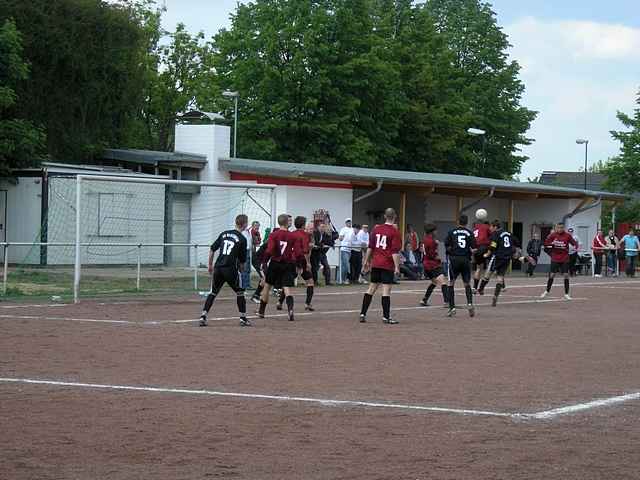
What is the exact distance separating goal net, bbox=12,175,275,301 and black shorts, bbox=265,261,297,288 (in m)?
5.39

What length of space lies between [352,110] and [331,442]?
48.3 m

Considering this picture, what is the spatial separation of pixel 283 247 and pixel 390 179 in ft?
64.2

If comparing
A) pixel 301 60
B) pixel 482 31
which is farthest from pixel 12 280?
pixel 482 31

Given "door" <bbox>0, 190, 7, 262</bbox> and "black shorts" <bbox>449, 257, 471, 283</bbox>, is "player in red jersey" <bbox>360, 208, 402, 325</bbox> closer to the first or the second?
"black shorts" <bbox>449, 257, 471, 283</bbox>

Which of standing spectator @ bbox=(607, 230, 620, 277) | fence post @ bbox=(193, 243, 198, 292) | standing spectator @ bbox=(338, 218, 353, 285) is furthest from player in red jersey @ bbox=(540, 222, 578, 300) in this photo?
standing spectator @ bbox=(607, 230, 620, 277)

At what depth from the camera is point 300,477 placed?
23.9 ft

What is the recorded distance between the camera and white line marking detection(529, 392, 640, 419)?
9.94 m

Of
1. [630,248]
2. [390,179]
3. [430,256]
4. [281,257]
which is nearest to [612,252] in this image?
[630,248]

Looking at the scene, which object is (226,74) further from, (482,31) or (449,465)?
(449,465)

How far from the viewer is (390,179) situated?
38.5m

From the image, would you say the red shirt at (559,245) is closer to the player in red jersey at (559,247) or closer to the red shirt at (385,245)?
the player in red jersey at (559,247)

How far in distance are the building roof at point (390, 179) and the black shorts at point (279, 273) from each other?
631 inches

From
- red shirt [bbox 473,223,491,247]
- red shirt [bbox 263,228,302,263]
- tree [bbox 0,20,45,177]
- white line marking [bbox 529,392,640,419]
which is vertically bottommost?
white line marking [bbox 529,392,640,419]

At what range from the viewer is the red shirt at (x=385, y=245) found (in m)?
19.1
